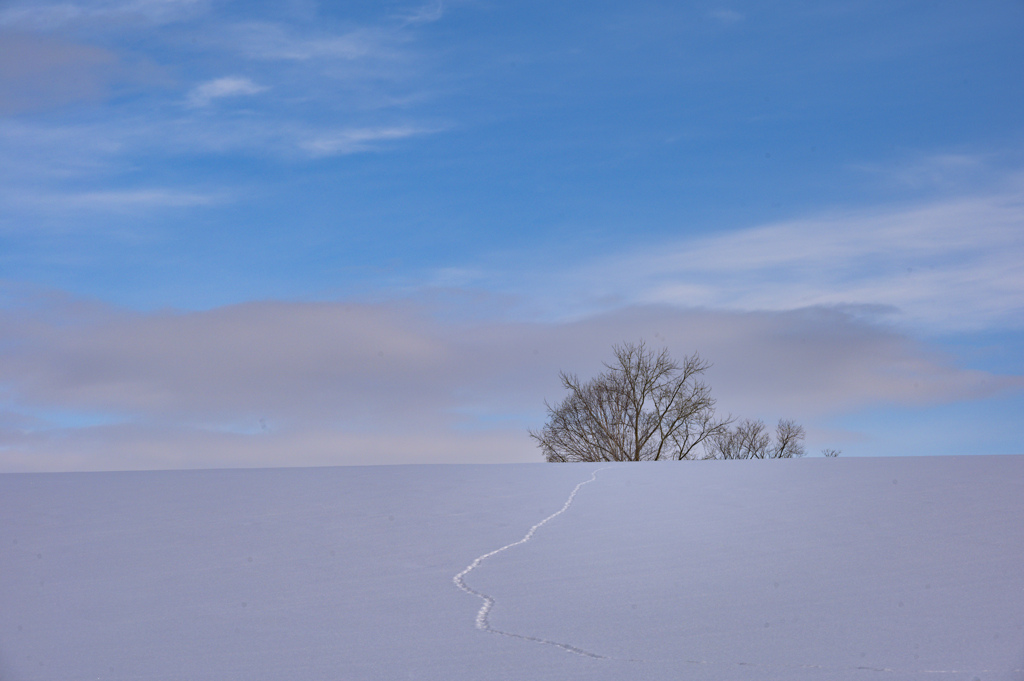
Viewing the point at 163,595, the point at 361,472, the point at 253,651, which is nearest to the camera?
the point at 253,651

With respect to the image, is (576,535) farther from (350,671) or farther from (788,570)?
(350,671)

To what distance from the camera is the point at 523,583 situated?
3980 mm

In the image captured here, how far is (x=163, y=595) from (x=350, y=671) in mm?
1557

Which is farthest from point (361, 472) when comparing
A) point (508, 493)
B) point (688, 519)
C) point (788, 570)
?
point (788, 570)

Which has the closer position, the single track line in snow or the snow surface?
the single track line in snow

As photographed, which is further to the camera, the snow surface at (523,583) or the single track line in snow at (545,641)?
the snow surface at (523,583)

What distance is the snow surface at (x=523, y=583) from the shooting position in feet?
10.0

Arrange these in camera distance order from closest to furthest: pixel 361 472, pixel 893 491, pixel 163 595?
1. pixel 163 595
2. pixel 893 491
3. pixel 361 472

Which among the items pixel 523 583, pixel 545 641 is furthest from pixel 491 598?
pixel 545 641

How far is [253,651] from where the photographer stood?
3215mm

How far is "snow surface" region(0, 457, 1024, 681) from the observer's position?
3.05 m

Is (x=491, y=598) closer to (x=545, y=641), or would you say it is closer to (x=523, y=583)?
(x=523, y=583)

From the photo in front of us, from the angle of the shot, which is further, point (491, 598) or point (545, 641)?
point (491, 598)

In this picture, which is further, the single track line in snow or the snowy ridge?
the snowy ridge
